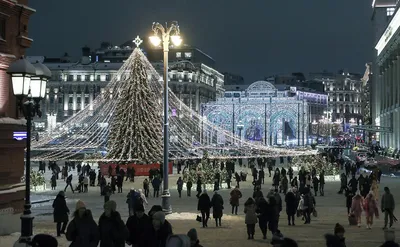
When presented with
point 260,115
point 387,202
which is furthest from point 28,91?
point 260,115

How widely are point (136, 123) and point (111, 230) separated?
3595 cm

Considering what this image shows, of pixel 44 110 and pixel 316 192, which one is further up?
pixel 44 110

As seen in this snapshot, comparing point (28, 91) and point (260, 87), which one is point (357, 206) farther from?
point (260, 87)

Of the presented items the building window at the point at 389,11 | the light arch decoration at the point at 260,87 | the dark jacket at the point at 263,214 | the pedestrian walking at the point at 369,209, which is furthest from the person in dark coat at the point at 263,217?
the building window at the point at 389,11

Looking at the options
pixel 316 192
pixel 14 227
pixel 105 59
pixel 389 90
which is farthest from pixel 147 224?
pixel 105 59

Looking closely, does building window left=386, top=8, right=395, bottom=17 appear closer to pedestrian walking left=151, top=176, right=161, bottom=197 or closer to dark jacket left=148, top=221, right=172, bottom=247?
pedestrian walking left=151, top=176, right=161, bottom=197

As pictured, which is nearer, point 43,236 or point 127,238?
point 43,236

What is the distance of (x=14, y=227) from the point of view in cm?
1730

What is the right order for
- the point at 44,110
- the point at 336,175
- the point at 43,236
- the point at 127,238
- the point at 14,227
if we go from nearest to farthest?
the point at 43,236 < the point at 127,238 < the point at 14,227 < the point at 336,175 < the point at 44,110

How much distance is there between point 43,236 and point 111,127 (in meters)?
40.2

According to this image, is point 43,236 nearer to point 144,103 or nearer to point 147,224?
point 147,224

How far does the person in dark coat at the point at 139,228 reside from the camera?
10.2 metres

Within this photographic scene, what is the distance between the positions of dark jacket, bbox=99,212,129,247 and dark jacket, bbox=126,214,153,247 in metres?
0.27

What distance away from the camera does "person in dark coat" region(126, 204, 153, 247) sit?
33.4 feet
